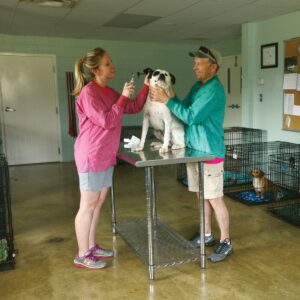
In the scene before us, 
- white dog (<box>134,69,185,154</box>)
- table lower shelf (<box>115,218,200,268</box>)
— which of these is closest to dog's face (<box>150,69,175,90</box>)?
white dog (<box>134,69,185,154</box>)

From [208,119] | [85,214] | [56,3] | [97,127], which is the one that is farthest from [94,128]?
[56,3]

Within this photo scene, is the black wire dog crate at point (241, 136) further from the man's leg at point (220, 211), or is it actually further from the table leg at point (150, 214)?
the table leg at point (150, 214)

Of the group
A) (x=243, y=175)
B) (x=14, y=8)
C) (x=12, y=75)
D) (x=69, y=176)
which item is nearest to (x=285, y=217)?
(x=243, y=175)

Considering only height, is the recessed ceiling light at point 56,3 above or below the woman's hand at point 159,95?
above

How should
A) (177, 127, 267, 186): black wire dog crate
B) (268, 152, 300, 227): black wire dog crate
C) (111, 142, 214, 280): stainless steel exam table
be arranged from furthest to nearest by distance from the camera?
1. (177, 127, 267, 186): black wire dog crate
2. (268, 152, 300, 227): black wire dog crate
3. (111, 142, 214, 280): stainless steel exam table

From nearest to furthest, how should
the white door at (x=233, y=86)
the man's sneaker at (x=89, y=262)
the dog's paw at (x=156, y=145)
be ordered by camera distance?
1. the man's sneaker at (x=89, y=262)
2. the dog's paw at (x=156, y=145)
3. the white door at (x=233, y=86)

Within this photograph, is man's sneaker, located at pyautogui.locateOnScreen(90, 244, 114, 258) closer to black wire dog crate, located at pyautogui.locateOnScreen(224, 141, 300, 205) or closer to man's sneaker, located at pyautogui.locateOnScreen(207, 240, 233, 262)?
man's sneaker, located at pyautogui.locateOnScreen(207, 240, 233, 262)

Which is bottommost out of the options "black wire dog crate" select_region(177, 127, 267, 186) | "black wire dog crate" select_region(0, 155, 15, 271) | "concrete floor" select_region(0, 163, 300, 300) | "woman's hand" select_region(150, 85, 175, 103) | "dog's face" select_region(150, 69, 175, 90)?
"concrete floor" select_region(0, 163, 300, 300)

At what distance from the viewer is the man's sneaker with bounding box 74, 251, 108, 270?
253 cm

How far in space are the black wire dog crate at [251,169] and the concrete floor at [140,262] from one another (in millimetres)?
284

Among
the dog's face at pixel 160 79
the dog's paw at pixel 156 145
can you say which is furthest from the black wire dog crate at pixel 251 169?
the dog's face at pixel 160 79

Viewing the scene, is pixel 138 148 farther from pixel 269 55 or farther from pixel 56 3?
pixel 269 55

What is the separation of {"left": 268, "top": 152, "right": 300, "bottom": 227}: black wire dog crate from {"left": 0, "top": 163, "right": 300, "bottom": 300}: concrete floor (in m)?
Answer: 0.13

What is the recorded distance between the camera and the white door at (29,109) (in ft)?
20.4
